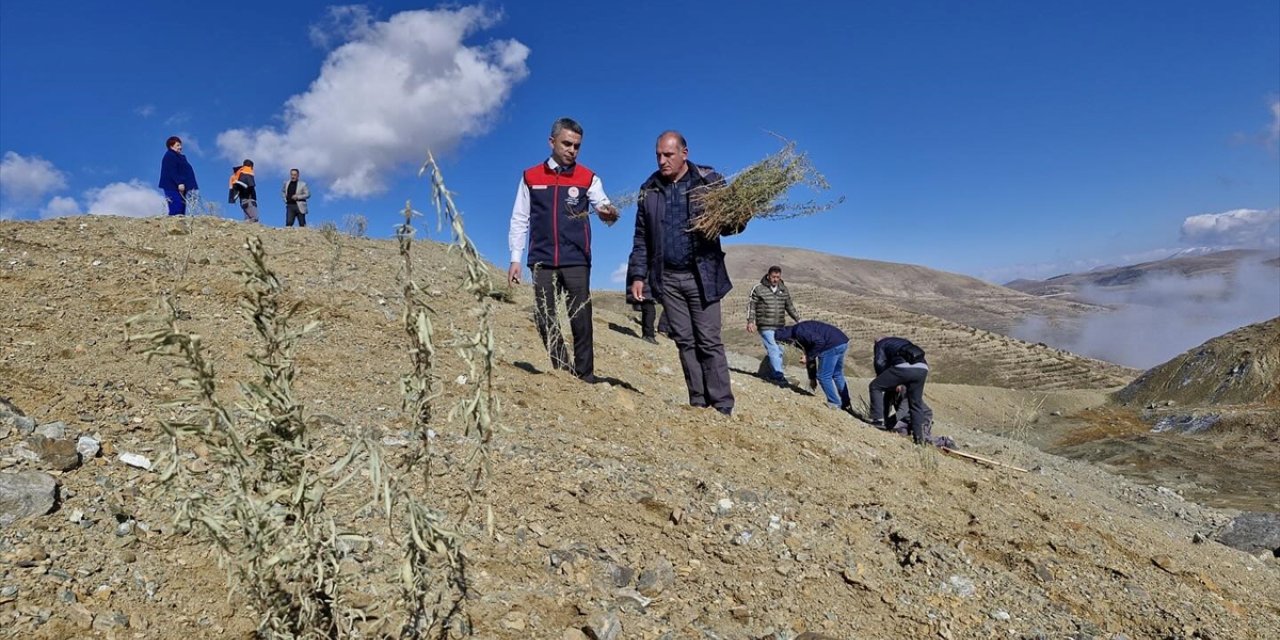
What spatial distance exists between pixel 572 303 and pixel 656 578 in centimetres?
281

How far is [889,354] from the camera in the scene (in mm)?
7359

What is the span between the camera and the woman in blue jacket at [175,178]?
31.9 ft

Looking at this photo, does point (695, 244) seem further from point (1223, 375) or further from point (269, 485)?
Answer: point (1223, 375)

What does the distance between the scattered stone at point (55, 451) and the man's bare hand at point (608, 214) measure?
10.3 feet

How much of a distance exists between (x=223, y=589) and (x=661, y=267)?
3.24 metres

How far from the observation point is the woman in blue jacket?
31.9 feet

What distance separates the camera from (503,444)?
11.0ft

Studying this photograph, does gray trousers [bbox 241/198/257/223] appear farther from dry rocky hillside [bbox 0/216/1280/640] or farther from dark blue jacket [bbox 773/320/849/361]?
dark blue jacket [bbox 773/320/849/361]

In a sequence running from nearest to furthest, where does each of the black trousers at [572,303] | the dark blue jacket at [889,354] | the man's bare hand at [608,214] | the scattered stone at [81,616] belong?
the scattered stone at [81,616], the man's bare hand at [608,214], the black trousers at [572,303], the dark blue jacket at [889,354]

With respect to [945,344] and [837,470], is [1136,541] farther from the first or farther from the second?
[945,344]

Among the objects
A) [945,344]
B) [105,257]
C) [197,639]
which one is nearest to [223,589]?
[197,639]

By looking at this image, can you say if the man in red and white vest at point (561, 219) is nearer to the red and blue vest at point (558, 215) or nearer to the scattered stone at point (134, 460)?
the red and blue vest at point (558, 215)

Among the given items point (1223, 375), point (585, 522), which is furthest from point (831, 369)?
point (1223, 375)

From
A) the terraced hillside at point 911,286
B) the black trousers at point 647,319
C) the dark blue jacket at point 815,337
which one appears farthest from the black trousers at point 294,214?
the terraced hillside at point 911,286
